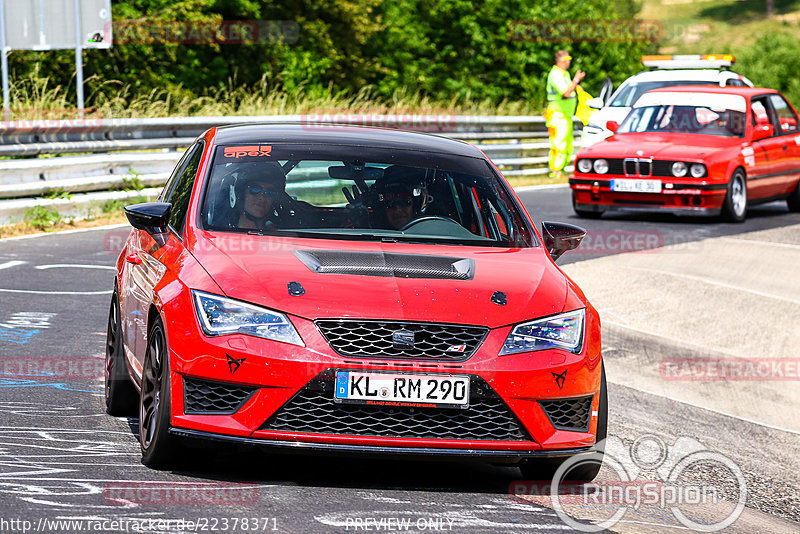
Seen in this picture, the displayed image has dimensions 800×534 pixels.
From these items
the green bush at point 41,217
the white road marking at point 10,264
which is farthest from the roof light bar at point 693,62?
the white road marking at point 10,264

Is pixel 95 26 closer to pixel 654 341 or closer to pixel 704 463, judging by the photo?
pixel 654 341

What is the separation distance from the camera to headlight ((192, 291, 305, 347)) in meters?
5.10

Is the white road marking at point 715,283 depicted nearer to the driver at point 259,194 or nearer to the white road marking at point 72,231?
the white road marking at point 72,231

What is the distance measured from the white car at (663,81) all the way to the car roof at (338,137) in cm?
1462

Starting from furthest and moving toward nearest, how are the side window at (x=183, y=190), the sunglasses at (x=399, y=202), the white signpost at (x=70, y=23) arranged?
the white signpost at (x=70, y=23)
the sunglasses at (x=399, y=202)
the side window at (x=183, y=190)

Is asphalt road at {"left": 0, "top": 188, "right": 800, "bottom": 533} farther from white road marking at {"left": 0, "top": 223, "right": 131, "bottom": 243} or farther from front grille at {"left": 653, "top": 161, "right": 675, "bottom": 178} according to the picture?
front grille at {"left": 653, "top": 161, "right": 675, "bottom": 178}

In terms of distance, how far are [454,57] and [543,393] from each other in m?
56.5

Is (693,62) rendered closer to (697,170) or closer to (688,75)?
(688,75)

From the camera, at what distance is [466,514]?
4.95 m

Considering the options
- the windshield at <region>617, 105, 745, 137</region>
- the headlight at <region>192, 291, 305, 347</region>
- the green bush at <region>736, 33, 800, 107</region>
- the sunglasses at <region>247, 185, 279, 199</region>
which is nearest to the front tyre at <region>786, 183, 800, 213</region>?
the windshield at <region>617, 105, 745, 137</region>

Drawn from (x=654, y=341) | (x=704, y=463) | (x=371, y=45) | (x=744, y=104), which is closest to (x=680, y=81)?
(x=744, y=104)

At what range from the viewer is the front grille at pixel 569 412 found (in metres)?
5.37

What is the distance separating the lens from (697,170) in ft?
53.9

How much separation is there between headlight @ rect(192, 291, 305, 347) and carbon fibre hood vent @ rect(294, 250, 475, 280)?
0.38 metres
